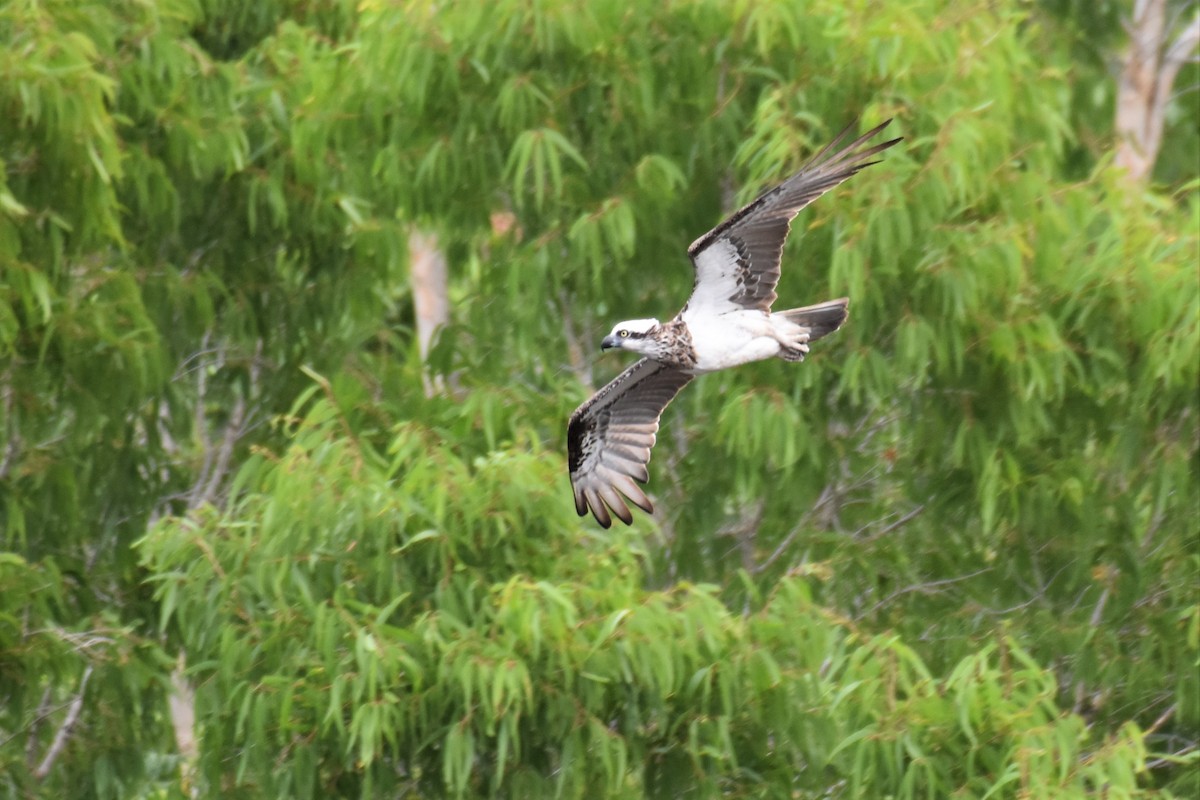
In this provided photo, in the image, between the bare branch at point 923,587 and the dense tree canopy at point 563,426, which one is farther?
the bare branch at point 923,587

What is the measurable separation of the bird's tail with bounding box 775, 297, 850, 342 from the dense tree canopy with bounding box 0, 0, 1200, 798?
0.95 m

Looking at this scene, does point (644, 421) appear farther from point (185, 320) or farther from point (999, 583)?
point (185, 320)

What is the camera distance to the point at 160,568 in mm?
8344

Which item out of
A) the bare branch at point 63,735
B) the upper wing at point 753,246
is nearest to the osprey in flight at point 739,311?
the upper wing at point 753,246

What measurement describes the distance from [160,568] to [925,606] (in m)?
4.39

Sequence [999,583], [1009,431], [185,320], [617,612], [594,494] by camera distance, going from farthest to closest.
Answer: [185,320] < [999,583] < [1009,431] < [594,494] < [617,612]

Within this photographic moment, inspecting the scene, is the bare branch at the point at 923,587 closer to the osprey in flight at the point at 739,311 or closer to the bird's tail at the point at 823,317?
the osprey in flight at the point at 739,311

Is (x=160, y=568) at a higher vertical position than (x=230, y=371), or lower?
higher

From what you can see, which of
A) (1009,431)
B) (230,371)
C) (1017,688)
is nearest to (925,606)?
(1009,431)

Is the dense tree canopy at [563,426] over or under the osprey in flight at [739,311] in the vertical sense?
under

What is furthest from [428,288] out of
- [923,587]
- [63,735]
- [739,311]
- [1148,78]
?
[739,311]

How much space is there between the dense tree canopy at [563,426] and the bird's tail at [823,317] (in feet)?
3.13

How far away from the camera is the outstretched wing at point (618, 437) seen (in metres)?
8.59

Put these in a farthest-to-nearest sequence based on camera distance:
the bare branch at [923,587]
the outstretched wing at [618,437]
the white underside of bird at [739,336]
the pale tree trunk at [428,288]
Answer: the pale tree trunk at [428,288] < the bare branch at [923,587] < the outstretched wing at [618,437] < the white underside of bird at [739,336]
